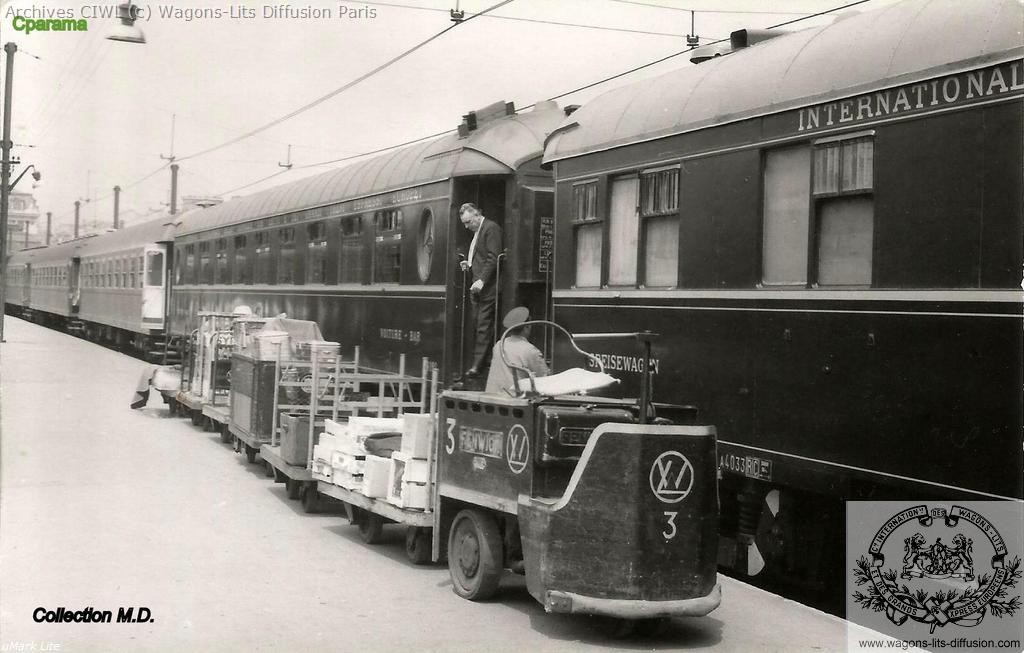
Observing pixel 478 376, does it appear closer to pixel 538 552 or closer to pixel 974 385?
pixel 538 552

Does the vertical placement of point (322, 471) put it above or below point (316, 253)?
below

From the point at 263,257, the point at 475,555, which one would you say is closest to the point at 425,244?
the point at 475,555

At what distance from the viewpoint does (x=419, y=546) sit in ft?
27.0

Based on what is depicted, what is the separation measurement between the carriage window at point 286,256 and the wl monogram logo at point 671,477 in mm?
13851

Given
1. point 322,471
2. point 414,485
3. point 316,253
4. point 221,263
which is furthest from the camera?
point 221,263

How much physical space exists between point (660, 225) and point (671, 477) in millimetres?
3393

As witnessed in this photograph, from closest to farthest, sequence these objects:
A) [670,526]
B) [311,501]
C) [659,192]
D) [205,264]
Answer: [670,526], [659,192], [311,501], [205,264]

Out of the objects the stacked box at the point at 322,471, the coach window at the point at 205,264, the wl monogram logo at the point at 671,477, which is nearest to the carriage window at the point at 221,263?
the coach window at the point at 205,264

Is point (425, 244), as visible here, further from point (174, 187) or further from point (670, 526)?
point (174, 187)

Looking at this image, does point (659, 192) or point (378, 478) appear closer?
point (378, 478)

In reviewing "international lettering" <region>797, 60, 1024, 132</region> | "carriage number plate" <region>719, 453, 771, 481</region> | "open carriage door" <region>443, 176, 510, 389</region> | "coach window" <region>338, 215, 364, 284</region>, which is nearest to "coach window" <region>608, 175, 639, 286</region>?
"carriage number plate" <region>719, 453, 771, 481</region>

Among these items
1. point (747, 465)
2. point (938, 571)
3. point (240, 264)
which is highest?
point (240, 264)

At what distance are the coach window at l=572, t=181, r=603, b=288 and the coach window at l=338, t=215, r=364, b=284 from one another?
6167 mm

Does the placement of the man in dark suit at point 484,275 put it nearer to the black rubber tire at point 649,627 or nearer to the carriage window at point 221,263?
the black rubber tire at point 649,627
